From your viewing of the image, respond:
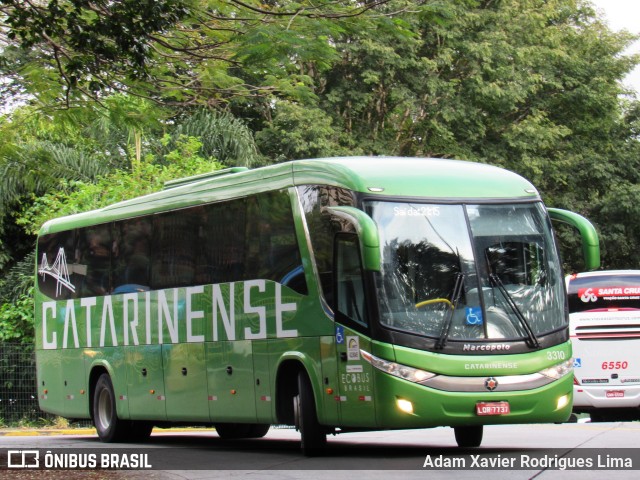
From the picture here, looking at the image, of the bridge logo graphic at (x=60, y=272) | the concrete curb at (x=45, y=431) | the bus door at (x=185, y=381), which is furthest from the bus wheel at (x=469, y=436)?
the concrete curb at (x=45, y=431)

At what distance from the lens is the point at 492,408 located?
13008mm

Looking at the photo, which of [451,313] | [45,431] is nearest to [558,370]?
[451,313]

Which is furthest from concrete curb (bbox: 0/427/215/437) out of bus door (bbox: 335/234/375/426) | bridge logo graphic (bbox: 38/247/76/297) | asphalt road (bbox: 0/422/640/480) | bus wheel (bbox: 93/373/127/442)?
bus door (bbox: 335/234/375/426)

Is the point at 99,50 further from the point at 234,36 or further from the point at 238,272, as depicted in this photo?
the point at 238,272

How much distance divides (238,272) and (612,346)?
31.0ft

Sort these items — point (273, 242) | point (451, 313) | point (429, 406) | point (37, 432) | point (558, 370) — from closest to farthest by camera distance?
point (429, 406) < point (451, 313) < point (558, 370) < point (273, 242) < point (37, 432)

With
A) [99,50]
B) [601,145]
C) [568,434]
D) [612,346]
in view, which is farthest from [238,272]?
[601,145]

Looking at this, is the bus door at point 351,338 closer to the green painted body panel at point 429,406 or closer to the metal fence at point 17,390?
the green painted body panel at point 429,406

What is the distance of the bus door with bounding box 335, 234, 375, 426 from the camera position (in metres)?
13.2

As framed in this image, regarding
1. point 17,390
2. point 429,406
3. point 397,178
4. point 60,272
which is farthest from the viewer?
point 17,390

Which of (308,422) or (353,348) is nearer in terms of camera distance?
(353,348)

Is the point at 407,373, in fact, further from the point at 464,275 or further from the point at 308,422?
the point at 308,422

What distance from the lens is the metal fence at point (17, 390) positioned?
27641mm

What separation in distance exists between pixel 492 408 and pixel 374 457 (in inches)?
70.2
